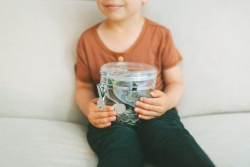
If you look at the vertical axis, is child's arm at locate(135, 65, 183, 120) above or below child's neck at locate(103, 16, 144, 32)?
below

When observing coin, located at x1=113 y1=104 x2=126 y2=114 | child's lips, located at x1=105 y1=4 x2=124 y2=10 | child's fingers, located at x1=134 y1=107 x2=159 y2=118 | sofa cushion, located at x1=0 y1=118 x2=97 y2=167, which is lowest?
sofa cushion, located at x1=0 y1=118 x2=97 y2=167

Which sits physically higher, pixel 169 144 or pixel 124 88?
pixel 124 88

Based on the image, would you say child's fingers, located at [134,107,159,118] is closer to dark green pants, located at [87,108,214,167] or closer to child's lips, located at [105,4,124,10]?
dark green pants, located at [87,108,214,167]

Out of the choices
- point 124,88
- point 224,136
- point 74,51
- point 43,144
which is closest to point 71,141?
point 43,144

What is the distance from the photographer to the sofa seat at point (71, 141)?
67 centimetres

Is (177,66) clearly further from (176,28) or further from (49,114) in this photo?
(49,114)

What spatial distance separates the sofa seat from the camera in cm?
67

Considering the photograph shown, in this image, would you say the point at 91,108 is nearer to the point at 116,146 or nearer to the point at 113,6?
the point at 116,146

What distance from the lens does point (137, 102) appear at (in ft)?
2.37

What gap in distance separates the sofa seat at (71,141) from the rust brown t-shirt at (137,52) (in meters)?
0.19

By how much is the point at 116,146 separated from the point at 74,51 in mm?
403

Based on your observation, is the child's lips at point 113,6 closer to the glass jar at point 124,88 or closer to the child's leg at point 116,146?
the glass jar at point 124,88

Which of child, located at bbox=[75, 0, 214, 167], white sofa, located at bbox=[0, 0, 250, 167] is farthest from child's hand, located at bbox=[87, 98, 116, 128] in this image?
white sofa, located at bbox=[0, 0, 250, 167]

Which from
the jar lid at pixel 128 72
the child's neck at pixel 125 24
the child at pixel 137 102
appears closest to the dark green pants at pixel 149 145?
the child at pixel 137 102
